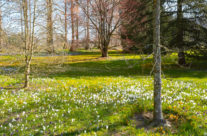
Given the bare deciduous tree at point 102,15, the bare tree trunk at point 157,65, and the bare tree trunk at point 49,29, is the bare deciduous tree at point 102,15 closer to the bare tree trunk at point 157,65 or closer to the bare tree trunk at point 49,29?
the bare tree trunk at point 49,29

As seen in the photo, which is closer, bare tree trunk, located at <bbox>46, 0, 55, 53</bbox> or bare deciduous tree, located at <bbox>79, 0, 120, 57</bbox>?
bare tree trunk, located at <bbox>46, 0, 55, 53</bbox>

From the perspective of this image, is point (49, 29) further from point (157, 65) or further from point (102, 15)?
point (102, 15)

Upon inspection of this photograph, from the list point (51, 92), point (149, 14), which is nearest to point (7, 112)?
point (51, 92)

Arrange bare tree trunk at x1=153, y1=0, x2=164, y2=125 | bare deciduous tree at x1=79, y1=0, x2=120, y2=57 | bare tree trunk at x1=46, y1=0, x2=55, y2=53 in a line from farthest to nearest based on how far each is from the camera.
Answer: bare deciduous tree at x1=79, y1=0, x2=120, y2=57
bare tree trunk at x1=46, y1=0, x2=55, y2=53
bare tree trunk at x1=153, y1=0, x2=164, y2=125

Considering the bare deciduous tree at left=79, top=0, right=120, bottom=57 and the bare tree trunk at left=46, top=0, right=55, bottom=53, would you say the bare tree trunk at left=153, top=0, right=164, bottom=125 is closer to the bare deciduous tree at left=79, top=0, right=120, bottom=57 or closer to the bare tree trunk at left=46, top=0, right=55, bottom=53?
the bare tree trunk at left=46, top=0, right=55, bottom=53

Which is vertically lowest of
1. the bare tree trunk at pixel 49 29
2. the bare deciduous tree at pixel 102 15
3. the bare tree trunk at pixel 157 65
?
the bare tree trunk at pixel 157 65

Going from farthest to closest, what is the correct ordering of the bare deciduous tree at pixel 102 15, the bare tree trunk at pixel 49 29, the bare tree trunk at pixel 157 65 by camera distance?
the bare deciduous tree at pixel 102 15
the bare tree trunk at pixel 49 29
the bare tree trunk at pixel 157 65

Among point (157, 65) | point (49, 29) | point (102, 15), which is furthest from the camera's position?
point (102, 15)

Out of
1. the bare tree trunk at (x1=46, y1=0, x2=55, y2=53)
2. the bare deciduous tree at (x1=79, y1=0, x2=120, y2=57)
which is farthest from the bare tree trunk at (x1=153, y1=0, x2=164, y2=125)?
the bare deciduous tree at (x1=79, y1=0, x2=120, y2=57)

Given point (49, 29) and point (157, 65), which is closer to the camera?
point (157, 65)

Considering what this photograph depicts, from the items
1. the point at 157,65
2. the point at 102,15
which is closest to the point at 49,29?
the point at 157,65

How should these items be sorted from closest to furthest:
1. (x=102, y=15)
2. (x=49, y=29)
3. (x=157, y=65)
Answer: (x=157, y=65) → (x=49, y=29) → (x=102, y=15)

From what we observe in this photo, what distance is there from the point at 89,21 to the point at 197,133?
2542 cm

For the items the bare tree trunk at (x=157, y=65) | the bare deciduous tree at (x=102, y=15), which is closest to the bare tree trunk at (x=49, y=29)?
the bare tree trunk at (x=157, y=65)
